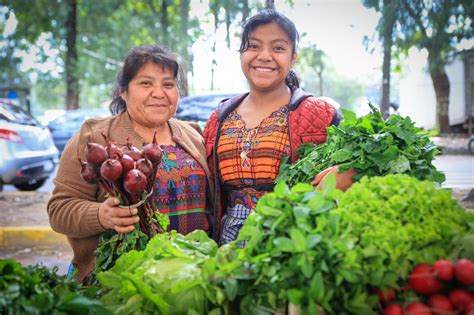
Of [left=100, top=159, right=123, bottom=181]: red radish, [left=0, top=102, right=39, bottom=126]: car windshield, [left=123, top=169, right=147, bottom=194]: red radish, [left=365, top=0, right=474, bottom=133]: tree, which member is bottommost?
[left=123, top=169, right=147, bottom=194]: red radish

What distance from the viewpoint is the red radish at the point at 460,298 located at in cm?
126

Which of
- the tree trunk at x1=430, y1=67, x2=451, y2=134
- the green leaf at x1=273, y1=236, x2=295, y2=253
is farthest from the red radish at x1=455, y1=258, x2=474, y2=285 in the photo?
the tree trunk at x1=430, y1=67, x2=451, y2=134

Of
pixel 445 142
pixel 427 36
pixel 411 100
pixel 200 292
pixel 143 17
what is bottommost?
pixel 200 292

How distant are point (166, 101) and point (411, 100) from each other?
210 centimetres

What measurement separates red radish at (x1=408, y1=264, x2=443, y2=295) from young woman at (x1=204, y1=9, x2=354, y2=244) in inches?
41.4

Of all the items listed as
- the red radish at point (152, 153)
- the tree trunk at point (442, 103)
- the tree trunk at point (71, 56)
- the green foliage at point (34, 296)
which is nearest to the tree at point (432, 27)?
the tree trunk at point (442, 103)

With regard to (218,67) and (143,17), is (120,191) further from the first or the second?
(143,17)

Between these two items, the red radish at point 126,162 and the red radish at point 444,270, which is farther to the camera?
the red radish at point 126,162

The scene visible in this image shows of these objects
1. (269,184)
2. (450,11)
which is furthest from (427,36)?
(269,184)

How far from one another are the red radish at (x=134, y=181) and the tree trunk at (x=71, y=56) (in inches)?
281

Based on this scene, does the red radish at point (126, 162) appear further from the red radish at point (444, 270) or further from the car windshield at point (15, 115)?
the car windshield at point (15, 115)

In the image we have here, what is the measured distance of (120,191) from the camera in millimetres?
1792

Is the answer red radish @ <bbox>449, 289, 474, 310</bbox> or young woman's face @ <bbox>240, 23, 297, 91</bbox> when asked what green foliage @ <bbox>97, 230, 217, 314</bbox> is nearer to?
red radish @ <bbox>449, 289, 474, 310</bbox>

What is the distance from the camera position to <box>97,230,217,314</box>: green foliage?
147cm
